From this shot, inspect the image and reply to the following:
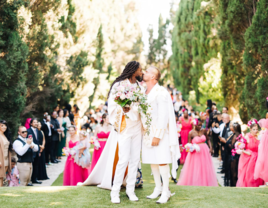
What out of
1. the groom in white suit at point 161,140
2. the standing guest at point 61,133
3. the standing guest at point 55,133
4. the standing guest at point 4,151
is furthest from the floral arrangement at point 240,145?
the standing guest at point 61,133

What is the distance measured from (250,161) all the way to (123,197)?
3554 millimetres

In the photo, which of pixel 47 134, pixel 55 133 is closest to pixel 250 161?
pixel 47 134

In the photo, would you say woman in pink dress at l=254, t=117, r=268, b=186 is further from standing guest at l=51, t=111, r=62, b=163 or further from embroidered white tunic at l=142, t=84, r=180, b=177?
standing guest at l=51, t=111, r=62, b=163

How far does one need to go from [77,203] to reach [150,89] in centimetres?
198

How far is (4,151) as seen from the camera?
664 cm

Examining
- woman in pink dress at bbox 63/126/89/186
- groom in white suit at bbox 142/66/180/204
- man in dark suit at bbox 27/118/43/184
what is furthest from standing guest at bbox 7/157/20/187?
groom in white suit at bbox 142/66/180/204

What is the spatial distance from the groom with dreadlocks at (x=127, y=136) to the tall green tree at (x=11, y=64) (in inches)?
205

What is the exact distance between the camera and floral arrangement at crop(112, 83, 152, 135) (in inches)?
158

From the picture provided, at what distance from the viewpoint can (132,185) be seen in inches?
174

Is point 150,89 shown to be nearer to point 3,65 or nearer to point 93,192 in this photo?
point 93,192

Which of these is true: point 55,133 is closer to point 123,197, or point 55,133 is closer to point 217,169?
point 217,169

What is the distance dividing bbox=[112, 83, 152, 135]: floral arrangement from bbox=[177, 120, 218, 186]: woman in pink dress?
3680mm

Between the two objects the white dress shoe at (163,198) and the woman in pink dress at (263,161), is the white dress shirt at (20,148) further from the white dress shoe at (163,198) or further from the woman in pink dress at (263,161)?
the woman in pink dress at (263,161)

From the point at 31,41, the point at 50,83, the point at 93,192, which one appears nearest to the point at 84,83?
the point at 50,83
